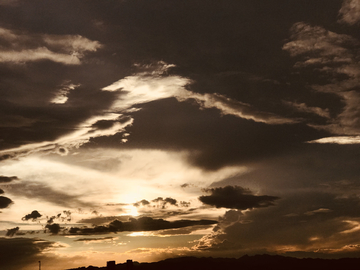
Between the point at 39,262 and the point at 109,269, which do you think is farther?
the point at 39,262

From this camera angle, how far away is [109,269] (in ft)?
393

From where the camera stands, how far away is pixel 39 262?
192 metres

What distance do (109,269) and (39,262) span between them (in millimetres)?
93080
